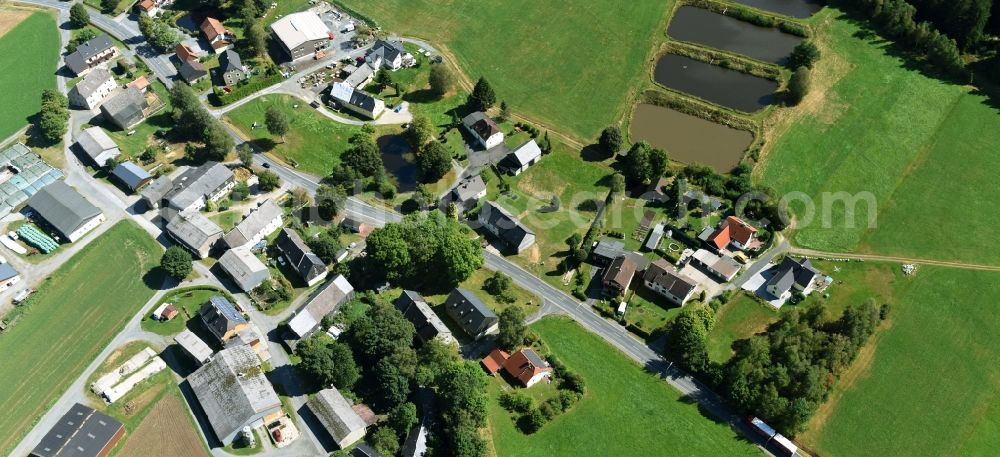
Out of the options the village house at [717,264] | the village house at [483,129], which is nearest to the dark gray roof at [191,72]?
the village house at [483,129]

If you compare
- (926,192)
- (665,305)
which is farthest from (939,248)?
(665,305)

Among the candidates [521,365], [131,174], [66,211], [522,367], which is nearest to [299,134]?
[131,174]

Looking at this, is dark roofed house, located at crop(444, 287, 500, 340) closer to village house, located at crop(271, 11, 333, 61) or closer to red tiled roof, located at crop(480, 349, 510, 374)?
red tiled roof, located at crop(480, 349, 510, 374)

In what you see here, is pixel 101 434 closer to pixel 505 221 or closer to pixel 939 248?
pixel 505 221

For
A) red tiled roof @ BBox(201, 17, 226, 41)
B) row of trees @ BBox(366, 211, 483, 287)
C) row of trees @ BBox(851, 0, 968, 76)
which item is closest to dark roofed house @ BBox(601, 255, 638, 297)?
row of trees @ BBox(366, 211, 483, 287)

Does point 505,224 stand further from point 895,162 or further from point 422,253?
point 895,162
